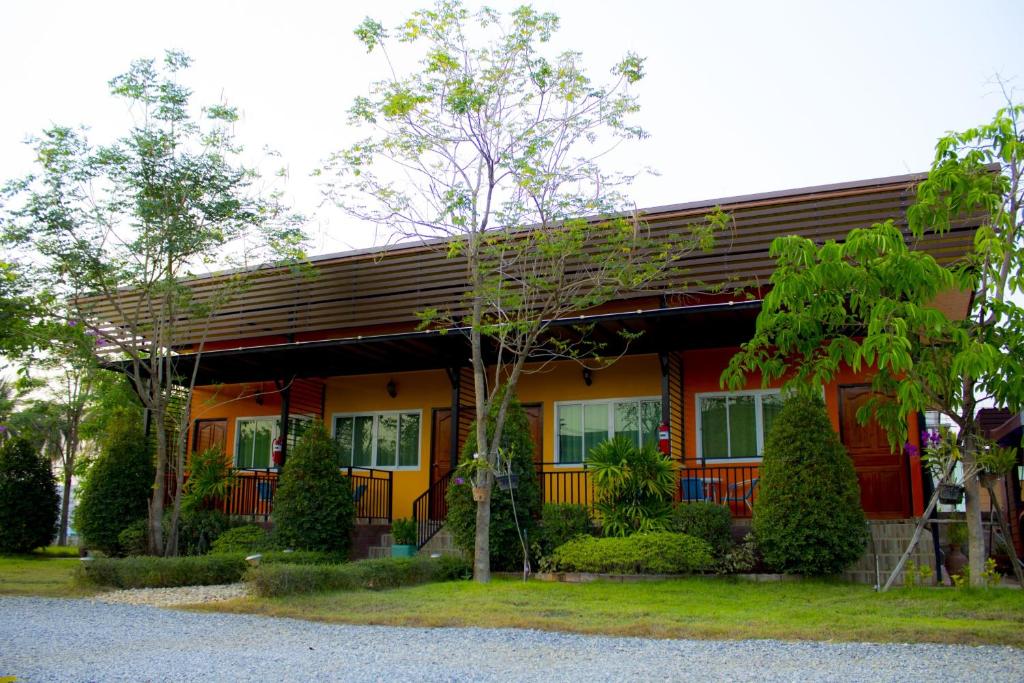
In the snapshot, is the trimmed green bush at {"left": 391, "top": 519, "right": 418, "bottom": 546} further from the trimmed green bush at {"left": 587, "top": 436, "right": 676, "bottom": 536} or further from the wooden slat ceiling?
the wooden slat ceiling

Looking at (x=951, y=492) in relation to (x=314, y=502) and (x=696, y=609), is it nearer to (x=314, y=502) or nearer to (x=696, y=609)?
(x=696, y=609)

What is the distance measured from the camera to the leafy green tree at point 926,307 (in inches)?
333

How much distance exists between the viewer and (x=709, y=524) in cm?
1225

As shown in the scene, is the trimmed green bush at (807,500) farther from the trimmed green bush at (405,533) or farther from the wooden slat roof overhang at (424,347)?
the trimmed green bush at (405,533)

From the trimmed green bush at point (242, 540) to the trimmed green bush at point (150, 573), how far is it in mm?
1840

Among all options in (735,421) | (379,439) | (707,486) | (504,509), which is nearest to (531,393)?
(379,439)

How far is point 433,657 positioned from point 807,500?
6.27m

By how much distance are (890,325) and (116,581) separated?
9.62 meters

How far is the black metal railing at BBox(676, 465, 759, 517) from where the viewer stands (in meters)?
Answer: 13.7

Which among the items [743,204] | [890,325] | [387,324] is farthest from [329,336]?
[890,325]

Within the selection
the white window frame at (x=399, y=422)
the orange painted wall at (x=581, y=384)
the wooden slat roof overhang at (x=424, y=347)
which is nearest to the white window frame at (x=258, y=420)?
the wooden slat roof overhang at (x=424, y=347)

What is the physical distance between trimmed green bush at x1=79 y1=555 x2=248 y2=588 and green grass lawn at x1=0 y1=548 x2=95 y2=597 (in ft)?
0.77

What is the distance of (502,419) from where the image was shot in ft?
41.1

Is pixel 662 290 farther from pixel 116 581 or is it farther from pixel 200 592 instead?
pixel 116 581
